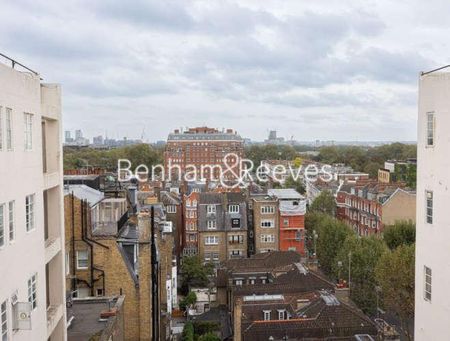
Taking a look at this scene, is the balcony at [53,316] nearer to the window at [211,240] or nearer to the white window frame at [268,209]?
the white window frame at [268,209]

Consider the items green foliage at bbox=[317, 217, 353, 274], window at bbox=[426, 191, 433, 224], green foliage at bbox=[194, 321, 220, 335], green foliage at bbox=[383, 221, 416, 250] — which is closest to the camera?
window at bbox=[426, 191, 433, 224]

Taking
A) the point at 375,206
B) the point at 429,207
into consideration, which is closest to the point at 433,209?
the point at 429,207

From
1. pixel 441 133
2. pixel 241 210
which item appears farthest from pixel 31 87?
pixel 241 210

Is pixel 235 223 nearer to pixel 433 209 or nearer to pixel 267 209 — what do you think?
pixel 267 209

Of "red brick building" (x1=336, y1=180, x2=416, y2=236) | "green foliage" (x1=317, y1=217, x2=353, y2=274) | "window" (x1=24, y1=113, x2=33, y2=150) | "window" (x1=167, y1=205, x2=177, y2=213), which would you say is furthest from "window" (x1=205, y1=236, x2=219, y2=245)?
"window" (x1=24, y1=113, x2=33, y2=150)

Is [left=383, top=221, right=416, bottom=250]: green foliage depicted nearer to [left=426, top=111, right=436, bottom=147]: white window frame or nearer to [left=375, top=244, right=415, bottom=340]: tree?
[left=375, top=244, right=415, bottom=340]: tree

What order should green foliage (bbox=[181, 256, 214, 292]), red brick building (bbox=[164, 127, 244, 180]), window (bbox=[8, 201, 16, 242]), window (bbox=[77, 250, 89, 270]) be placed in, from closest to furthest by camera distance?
1. window (bbox=[8, 201, 16, 242])
2. window (bbox=[77, 250, 89, 270])
3. green foliage (bbox=[181, 256, 214, 292])
4. red brick building (bbox=[164, 127, 244, 180])
